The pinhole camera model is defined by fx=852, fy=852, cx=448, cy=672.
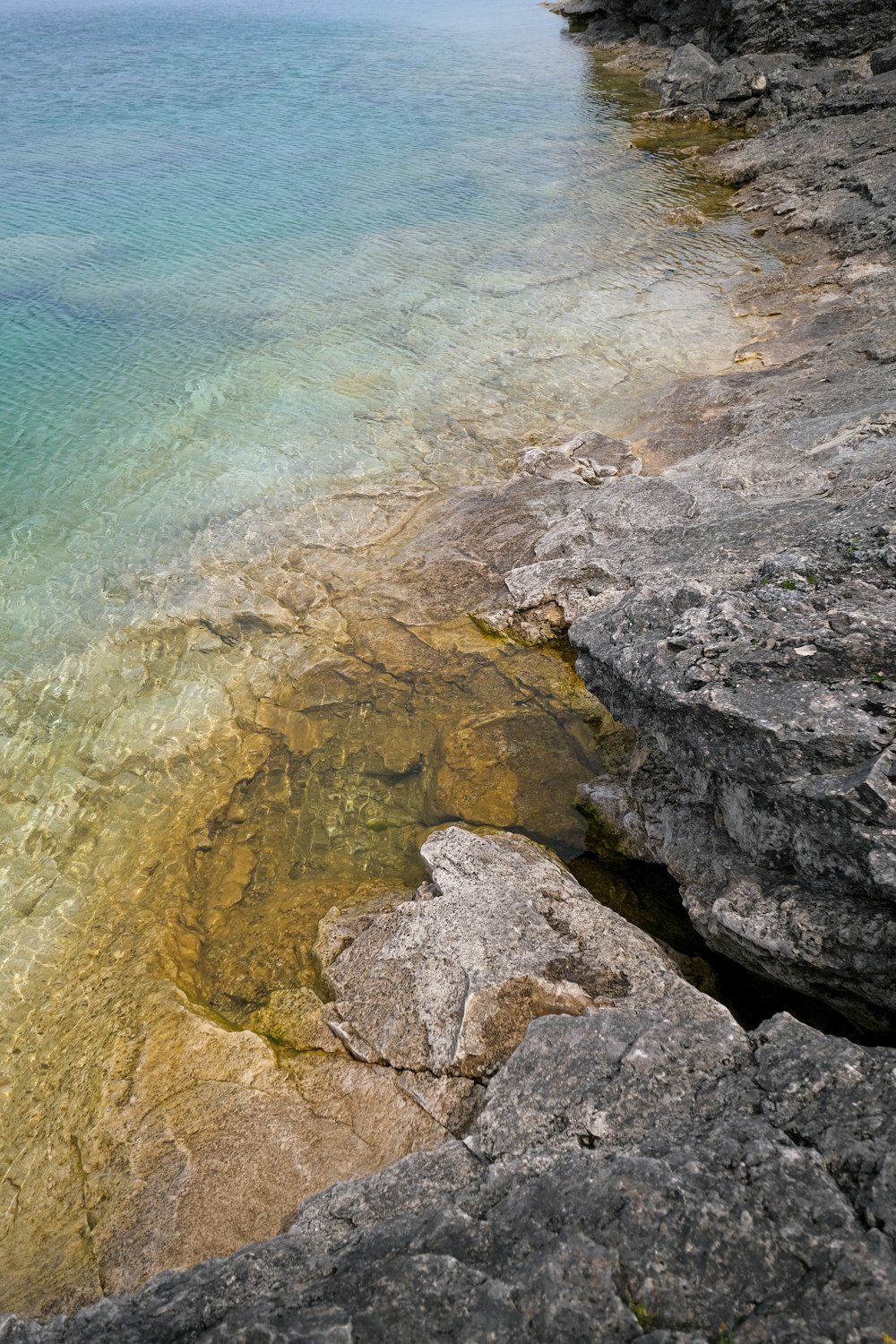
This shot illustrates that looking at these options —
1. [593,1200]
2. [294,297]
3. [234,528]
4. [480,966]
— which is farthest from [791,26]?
[593,1200]

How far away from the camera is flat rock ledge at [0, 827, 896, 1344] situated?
340 centimetres

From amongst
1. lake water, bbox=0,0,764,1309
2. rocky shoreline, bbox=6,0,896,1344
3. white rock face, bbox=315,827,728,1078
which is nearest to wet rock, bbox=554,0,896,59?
lake water, bbox=0,0,764,1309

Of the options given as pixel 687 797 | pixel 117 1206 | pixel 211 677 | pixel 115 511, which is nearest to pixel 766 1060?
pixel 687 797

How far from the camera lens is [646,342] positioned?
15.9 metres

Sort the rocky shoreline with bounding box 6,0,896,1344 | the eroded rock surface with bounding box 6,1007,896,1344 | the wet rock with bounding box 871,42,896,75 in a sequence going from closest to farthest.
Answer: the eroded rock surface with bounding box 6,1007,896,1344
the rocky shoreline with bounding box 6,0,896,1344
the wet rock with bounding box 871,42,896,75

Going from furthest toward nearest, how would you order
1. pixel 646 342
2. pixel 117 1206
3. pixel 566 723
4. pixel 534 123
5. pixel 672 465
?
pixel 534 123 < pixel 646 342 < pixel 672 465 < pixel 566 723 < pixel 117 1206

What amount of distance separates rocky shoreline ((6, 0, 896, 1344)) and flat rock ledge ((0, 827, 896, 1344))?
14 millimetres

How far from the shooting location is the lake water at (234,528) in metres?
6.62

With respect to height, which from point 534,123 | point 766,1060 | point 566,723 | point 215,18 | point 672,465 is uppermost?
point 215,18

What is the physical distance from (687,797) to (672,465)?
6.45 m

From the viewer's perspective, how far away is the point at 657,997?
18.1 ft

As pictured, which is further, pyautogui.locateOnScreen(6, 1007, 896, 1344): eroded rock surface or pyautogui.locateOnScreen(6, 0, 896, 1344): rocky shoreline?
pyautogui.locateOnScreen(6, 0, 896, 1344): rocky shoreline

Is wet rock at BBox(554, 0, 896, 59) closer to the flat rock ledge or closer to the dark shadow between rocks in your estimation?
the dark shadow between rocks

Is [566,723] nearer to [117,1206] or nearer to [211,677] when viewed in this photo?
[211,677]
